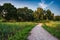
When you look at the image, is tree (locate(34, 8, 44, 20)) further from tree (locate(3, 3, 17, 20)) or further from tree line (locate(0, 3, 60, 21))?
tree (locate(3, 3, 17, 20))

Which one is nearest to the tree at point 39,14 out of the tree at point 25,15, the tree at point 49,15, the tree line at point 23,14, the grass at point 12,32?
the tree line at point 23,14

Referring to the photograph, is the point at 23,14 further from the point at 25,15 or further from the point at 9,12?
the point at 9,12

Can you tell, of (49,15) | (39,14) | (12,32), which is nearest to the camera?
(49,15)

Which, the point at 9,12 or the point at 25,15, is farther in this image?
the point at 25,15

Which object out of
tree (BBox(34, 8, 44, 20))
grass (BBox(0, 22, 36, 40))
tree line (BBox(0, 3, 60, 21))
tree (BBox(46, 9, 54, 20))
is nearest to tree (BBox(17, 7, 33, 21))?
tree line (BBox(0, 3, 60, 21))

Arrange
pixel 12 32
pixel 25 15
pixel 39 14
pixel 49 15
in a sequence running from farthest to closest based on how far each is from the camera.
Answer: pixel 12 32 < pixel 25 15 < pixel 39 14 < pixel 49 15

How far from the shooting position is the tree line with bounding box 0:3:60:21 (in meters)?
7.11

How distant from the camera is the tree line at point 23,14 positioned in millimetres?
7109

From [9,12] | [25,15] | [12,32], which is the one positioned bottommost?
[12,32]

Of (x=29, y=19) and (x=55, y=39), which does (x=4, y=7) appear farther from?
(x=55, y=39)

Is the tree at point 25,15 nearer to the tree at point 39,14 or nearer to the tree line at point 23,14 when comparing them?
the tree line at point 23,14

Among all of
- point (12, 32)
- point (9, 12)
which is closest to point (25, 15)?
point (9, 12)

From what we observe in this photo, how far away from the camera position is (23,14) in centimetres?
851

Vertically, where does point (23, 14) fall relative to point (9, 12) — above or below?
below
